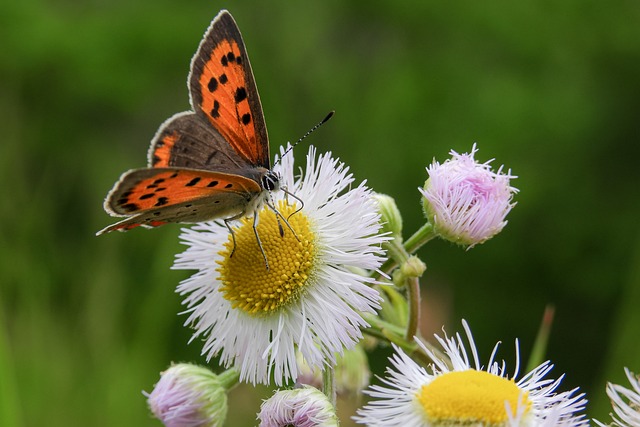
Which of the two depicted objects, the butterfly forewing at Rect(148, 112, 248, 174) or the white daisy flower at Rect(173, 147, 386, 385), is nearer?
the white daisy flower at Rect(173, 147, 386, 385)

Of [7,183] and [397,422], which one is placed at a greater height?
[7,183]

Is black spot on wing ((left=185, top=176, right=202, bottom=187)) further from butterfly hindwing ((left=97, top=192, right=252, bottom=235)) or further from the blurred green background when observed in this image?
the blurred green background

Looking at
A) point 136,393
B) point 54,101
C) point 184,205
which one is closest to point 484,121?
point 136,393

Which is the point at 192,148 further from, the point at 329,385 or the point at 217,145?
the point at 329,385

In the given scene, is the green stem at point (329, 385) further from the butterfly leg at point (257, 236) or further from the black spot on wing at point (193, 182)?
the black spot on wing at point (193, 182)

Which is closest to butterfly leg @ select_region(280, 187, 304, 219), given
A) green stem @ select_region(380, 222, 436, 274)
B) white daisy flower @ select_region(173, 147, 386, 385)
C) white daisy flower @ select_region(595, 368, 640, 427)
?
white daisy flower @ select_region(173, 147, 386, 385)

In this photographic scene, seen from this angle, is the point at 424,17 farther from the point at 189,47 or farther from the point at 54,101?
the point at 54,101
